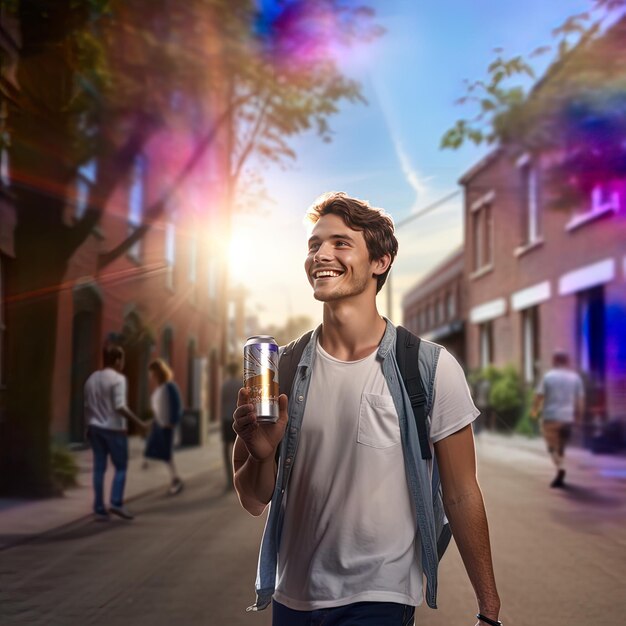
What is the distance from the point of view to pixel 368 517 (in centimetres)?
233

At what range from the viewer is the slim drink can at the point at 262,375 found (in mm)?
2350

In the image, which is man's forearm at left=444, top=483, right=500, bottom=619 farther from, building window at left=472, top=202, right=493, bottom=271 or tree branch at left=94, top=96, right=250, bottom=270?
building window at left=472, top=202, right=493, bottom=271

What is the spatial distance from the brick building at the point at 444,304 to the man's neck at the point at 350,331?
1131 inches

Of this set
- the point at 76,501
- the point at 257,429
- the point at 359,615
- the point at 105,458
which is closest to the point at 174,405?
the point at 76,501

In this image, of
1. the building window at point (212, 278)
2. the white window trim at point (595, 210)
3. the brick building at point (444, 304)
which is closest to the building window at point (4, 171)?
the white window trim at point (595, 210)

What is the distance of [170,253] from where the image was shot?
1004 inches

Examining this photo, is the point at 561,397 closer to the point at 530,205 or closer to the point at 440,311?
the point at 530,205

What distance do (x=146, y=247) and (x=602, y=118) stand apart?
13.4 metres

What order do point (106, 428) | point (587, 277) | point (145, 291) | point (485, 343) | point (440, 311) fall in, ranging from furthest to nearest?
point (440, 311) < point (485, 343) < point (145, 291) < point (587, 277) < point (106, 428)

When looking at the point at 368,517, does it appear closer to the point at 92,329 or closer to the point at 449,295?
the point at 92,329

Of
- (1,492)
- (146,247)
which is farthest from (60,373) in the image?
(1,492)

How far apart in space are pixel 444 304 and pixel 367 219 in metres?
36.7

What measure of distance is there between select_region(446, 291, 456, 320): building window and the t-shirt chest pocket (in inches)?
1320

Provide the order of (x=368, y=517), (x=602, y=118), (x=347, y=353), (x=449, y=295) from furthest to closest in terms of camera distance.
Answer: (x=449, y=295) < (x=602, y=118) < (x=347, y=353) < (x=368, y=517)
